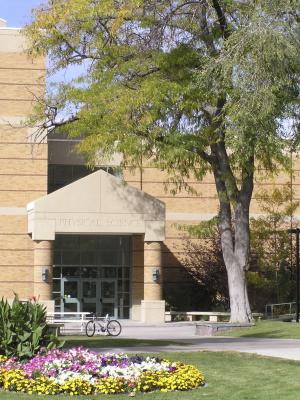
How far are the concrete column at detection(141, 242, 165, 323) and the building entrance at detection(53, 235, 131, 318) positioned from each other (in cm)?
329

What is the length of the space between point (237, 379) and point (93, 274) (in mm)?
29736

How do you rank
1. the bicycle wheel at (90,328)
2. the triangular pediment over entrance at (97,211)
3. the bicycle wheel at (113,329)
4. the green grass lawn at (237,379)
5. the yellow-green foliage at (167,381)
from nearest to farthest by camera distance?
the green grass lawn at (237,379)
the yellow-green foliage at (167,381)
the bicycle wheel at (90,328)
the bicycle wheel at (113,329)
the triangular pediment over entrance at (97,211)

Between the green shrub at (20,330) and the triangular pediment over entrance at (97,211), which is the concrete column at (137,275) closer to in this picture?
the triangular pediment over entrance at (97,211)

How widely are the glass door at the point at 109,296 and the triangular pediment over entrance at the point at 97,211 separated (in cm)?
444

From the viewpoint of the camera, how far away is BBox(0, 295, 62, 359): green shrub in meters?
15.6

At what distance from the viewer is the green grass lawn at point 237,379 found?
12.9 m

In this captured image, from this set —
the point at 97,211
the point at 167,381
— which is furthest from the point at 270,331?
the point at 167,381

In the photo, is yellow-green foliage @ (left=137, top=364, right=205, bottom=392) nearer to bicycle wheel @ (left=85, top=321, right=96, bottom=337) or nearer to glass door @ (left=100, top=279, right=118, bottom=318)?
bicycle wheel @ (left=85, top=321, right=96, bottom=337)

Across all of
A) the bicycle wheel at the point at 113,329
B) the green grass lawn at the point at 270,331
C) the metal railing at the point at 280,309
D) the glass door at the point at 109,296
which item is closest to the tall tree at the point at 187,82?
the green grass lawn at the point at 270,331

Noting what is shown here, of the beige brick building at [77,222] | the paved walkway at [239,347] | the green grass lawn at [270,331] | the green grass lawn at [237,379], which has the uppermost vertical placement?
the beige brick building at [77,222]

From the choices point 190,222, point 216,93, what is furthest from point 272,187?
point 216,93

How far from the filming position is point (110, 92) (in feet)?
98.1

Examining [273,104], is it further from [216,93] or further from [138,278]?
[138,278]

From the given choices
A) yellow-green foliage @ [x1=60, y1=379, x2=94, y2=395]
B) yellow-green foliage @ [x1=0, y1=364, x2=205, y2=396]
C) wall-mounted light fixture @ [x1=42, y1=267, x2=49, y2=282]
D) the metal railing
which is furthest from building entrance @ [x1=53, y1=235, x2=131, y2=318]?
yellow-green foliage @ [x1=60, y1=379, x2=94, y2=395]
